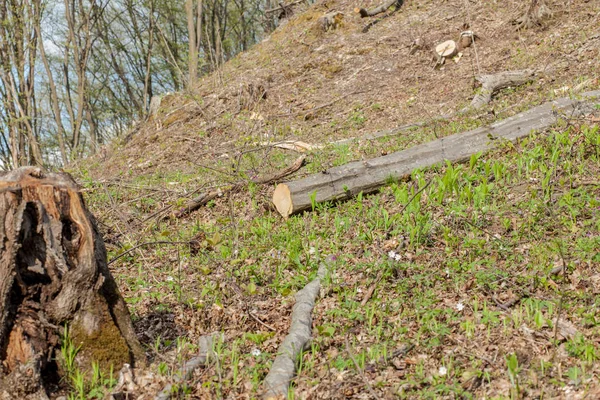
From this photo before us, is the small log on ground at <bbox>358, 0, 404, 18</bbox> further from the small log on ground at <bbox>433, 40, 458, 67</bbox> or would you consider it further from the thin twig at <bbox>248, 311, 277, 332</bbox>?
the thin twig at <bbox>248, 311, 277, 332</bbox>

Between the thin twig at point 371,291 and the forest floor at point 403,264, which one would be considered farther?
the thin twig at point 371,291

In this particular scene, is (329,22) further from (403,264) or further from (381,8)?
(403,264)

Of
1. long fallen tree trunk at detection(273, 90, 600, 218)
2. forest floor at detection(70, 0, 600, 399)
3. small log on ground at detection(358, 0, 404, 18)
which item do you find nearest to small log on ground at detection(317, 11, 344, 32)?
small log on ground at detection(358, 0, 404, 18)

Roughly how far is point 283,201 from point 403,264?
1871 millimetres

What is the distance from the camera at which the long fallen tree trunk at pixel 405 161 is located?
568 centimetres

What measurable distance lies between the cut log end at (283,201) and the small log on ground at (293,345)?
1.48m

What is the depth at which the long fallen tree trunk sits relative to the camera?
18.6ft

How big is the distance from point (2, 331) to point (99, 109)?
3122 cm

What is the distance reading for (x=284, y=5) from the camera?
19625mm

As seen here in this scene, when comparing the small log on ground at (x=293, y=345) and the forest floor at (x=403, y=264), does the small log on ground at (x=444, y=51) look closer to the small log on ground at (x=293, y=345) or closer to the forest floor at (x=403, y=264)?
the forest floor at (x=403, y=264)

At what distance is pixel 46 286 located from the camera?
2961 millimetres

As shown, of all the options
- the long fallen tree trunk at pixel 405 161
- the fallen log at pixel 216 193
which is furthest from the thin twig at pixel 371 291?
the fallen log at pixel 216 193

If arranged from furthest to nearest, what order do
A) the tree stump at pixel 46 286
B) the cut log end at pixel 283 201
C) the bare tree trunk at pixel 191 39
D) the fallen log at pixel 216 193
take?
1. the bare tree trunk at pixel 191 39
2. the fallen log at pixel 216 193
3. the cut log end at pixel 283 201
4. the tree stump at pixel 46 286

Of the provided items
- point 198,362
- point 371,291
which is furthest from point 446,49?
point 198,362
